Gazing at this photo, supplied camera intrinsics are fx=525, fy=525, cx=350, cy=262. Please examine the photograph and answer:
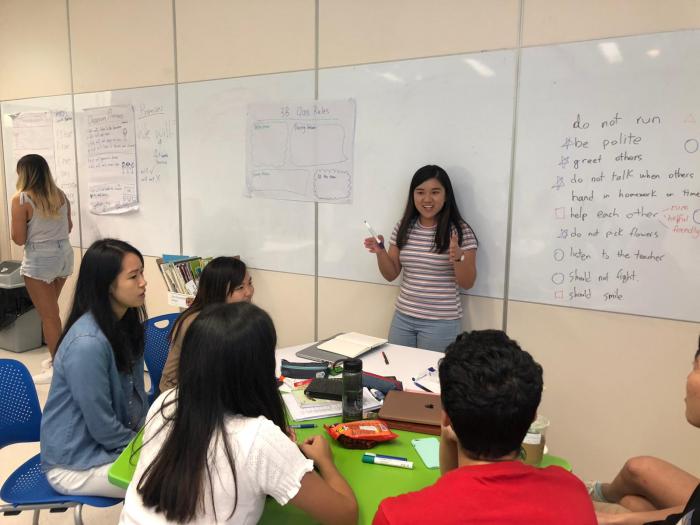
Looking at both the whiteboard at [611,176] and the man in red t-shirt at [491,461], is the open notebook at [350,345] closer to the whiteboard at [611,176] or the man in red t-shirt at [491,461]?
the whiteboard at [611,176]

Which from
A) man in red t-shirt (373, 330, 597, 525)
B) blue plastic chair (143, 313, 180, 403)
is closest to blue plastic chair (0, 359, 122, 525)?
blue plastic chair (143, 313, 180, 403)

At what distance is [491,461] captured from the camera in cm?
105

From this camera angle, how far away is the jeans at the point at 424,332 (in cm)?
274

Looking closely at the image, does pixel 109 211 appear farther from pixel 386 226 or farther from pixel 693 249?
pixel 693 249

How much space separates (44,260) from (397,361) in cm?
310

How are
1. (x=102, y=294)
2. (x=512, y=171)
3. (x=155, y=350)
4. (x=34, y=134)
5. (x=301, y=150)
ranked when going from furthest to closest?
(x=34, y=134) → (x=301, y=150) → (x=512, y=171) → (x=155, y=350) → (x=102, y=294)

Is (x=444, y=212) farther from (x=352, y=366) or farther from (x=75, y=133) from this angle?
(x=75, y=133)

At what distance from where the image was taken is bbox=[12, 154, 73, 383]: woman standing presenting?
149 inches

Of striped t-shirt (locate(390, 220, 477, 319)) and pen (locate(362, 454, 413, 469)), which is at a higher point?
striped t-shirt (locate(390, 220, 477, 319))

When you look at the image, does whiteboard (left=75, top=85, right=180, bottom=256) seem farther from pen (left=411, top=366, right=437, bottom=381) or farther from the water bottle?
the water bottle

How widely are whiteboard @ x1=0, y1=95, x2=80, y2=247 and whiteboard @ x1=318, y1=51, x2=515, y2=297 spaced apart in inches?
98.0

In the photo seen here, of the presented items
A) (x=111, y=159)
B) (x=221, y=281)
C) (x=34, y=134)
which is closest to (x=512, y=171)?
(x=221, y=281)

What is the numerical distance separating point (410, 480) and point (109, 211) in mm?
3669

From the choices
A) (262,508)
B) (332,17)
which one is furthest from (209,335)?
(332,17)
